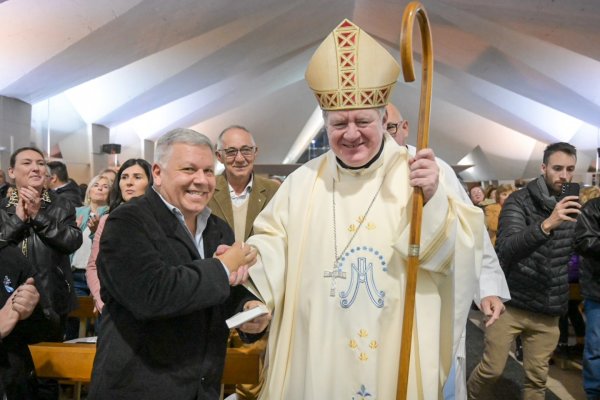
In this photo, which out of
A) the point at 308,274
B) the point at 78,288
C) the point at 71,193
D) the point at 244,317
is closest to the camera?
the point at 244,317

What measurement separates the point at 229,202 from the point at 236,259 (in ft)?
5.54

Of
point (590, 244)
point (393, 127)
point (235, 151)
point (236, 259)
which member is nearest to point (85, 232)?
point (235, 151)

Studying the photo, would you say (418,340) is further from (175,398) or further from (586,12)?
(586,12)

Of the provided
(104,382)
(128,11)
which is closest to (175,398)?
(104,382)

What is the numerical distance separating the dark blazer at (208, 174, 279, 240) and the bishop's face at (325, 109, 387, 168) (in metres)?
1.49

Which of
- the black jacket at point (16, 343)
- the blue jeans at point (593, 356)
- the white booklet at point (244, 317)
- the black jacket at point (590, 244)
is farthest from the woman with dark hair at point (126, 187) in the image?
the blue jeans at point (593, 356)

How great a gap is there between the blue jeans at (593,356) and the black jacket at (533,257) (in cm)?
19

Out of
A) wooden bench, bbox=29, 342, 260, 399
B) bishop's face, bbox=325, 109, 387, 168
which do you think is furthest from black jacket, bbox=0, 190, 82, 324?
bishop's face, bbox=325, 109, 387, 168

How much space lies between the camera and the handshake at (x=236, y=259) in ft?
6.22

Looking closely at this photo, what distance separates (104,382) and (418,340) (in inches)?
41.8

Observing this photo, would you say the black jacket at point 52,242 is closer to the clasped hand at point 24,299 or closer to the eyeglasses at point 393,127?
the clasped hand at point 24,299

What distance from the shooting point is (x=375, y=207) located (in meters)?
2.24

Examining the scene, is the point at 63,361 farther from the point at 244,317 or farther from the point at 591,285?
the point at 591,285

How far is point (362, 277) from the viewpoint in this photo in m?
2.14
